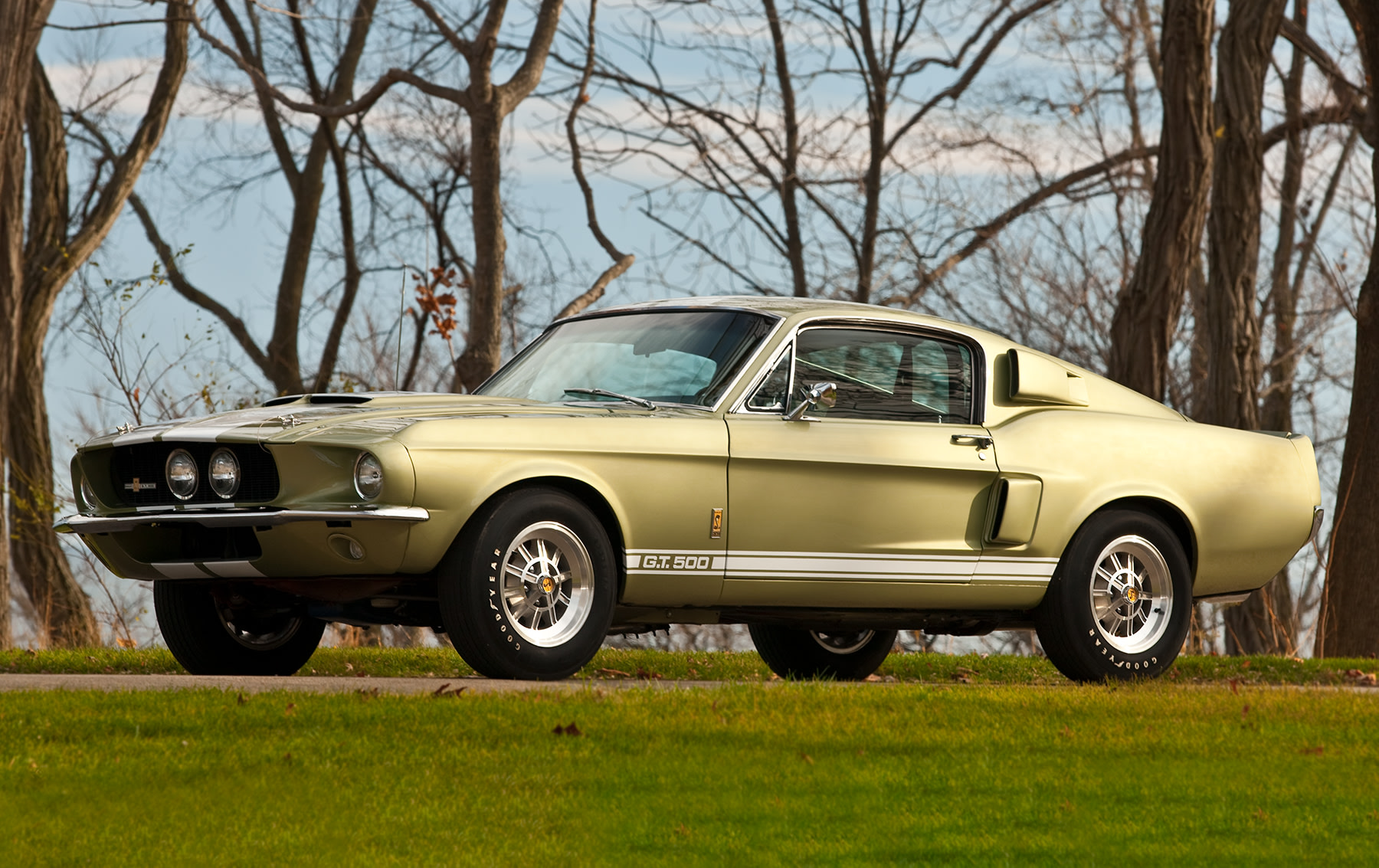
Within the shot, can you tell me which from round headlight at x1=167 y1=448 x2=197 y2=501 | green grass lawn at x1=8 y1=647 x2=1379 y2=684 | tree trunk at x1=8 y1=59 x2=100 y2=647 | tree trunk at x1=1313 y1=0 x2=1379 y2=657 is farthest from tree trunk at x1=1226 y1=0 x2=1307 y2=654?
round headlight at x1=167 y1=448 x2=197 y2=501

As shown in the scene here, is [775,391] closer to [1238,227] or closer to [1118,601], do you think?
[1118,601]

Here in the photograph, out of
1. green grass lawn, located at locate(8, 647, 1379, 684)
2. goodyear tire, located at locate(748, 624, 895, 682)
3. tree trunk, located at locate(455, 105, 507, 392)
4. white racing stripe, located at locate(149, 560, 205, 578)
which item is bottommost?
green grass lawn, located at locate(8, 647, 1379, 684)

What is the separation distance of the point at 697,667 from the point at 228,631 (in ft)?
11.4

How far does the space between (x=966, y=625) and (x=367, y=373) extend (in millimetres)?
16407

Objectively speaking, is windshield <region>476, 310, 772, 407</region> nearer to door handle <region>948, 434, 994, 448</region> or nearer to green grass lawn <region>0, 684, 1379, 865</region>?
door handle <region>948, 434, 994, 448</region>

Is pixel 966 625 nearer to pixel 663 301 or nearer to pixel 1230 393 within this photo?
pixel 663 301

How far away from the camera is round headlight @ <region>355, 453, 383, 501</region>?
7062mm

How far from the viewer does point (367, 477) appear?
23.2 ft

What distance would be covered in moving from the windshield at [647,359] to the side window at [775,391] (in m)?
0.16

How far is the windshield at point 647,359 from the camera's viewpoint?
821cm

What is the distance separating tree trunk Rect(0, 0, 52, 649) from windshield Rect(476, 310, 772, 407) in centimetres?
898

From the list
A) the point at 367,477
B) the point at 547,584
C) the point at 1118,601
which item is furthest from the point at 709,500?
the point at 1118,601

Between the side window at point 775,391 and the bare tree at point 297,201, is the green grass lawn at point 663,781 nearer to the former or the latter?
the side window at point 775,391

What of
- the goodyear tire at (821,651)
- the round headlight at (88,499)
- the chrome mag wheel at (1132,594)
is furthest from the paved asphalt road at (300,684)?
the chrome mag wheel at (1132,594)
